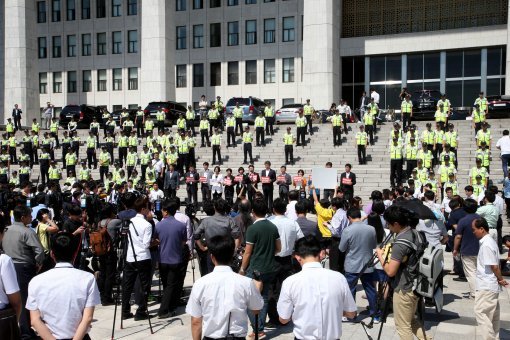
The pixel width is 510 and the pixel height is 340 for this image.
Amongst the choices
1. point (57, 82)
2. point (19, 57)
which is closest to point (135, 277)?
point (19, 57)

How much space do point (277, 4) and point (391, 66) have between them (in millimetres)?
10318

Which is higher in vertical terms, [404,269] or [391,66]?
[391,66]

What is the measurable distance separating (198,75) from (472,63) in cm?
2157

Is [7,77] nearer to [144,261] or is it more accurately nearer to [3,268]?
[144,261]

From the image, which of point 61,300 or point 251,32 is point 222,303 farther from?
point 251,32

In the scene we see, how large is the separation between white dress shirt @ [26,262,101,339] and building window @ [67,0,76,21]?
50.2 meters

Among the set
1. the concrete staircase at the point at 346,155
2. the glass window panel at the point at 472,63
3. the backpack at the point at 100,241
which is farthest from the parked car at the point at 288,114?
the backpack at the point at 100,241

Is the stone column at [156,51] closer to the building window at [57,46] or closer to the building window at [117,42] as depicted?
the building window at [117,42]

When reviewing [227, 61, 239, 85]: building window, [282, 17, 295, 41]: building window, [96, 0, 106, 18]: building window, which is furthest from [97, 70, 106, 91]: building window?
[282, 17, 295, 41]: building window

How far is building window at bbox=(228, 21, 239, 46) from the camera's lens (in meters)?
45.0

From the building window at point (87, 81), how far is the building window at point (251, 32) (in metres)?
15.4

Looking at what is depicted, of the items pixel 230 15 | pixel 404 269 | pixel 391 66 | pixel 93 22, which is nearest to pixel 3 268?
pixel 404 269

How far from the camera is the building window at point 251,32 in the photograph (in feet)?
145

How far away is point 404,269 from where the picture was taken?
6145mm
